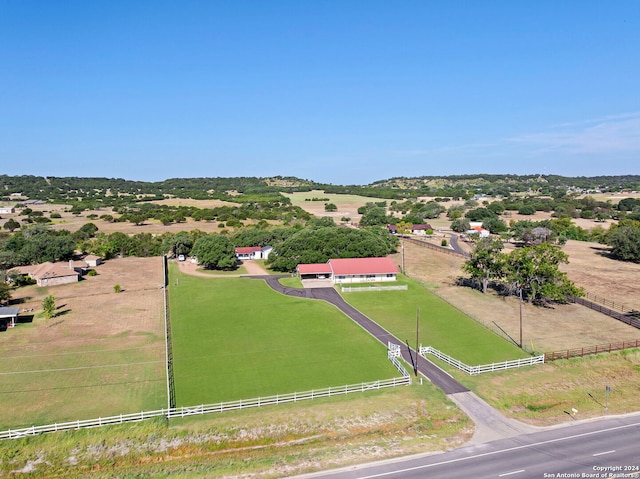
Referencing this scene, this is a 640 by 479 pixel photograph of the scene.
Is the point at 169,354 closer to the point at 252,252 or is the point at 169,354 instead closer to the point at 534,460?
the point at 534,460

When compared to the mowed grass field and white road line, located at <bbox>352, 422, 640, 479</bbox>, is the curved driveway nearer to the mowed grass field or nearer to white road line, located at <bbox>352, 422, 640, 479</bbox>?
white road line, located at <bbox>352, 422, 640, 479</bbox>

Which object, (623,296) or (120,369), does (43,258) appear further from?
(623,296)

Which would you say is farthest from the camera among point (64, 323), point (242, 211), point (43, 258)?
point (242, 211)

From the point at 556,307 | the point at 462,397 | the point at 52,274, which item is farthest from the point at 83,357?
the point at 556,307

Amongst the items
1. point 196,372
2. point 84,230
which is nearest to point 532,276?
point 196,372

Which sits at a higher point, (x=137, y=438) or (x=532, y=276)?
(x=532, y=276)

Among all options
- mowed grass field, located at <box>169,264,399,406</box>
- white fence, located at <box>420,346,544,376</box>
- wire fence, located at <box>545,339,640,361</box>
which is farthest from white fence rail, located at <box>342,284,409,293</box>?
wire fence, located at <box>545,339,640,361</box>
